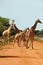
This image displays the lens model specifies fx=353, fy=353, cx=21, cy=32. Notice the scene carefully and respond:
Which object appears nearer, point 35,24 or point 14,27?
point 35,24

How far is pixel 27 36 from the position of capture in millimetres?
27328

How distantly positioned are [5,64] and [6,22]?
85.7 metres

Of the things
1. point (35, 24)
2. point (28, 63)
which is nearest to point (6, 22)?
point (35, 24)

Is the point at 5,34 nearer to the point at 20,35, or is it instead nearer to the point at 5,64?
the point at 20,35

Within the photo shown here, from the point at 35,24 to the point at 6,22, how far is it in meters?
72.2

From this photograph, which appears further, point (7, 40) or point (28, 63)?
point (7, 40)

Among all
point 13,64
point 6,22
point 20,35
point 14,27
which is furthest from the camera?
point 6,22

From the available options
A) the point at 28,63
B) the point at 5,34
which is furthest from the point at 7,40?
the point at 28,63

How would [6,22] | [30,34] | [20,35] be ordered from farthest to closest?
[6,22] → [20,35] → [30,34]

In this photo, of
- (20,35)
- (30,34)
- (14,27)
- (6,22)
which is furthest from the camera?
(6,22)

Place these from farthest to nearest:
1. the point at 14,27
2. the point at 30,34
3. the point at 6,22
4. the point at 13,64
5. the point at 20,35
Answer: the point at 6,22 → the point at 14,27 → the point at 20,35 → the point at 30,34 → the point at 13,64

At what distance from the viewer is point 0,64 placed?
14.5m

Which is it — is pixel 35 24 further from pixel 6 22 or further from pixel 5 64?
pixel 6 22

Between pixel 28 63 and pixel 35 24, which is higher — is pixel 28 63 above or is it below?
below
